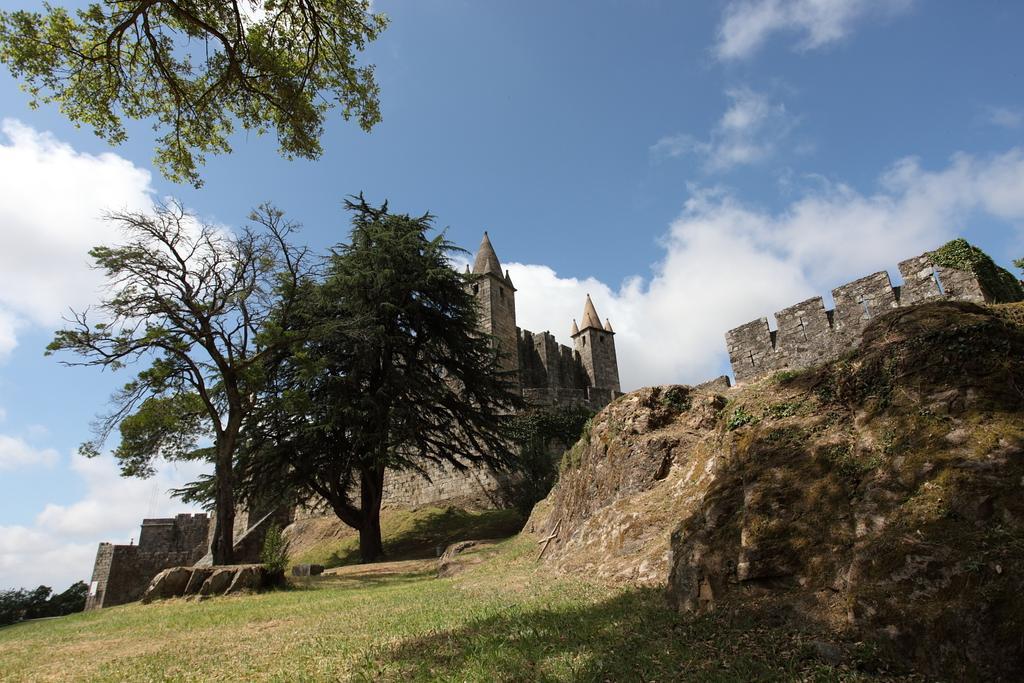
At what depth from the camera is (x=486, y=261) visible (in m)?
35.2

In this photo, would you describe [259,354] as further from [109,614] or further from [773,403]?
[773,403]

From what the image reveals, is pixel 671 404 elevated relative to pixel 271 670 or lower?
elevated

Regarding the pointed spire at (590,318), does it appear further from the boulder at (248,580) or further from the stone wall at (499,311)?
the boulder at (248,580)

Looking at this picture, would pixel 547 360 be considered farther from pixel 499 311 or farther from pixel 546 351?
pixel 499 311

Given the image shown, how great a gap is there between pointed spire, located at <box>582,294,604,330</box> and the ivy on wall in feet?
111

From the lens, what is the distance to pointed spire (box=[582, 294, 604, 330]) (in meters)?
44.9

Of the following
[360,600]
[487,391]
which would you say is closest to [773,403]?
[360,600]

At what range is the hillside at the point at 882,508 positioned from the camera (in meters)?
3.62

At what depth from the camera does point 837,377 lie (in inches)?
255

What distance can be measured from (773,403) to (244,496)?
17759 mm

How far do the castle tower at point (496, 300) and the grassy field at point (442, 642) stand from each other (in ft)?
73.8

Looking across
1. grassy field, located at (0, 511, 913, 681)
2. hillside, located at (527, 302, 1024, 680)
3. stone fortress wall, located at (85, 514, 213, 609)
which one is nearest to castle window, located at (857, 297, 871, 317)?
hillside, located at (527, 302, 1024, 680)

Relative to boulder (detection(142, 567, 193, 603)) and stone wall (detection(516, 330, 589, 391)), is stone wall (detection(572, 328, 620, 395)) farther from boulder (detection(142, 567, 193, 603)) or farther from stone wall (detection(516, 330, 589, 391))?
boulder (detection(142, 567, 193, 603))

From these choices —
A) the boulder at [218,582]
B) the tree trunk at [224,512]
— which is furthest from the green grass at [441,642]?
the tree trunk at [224,512]
